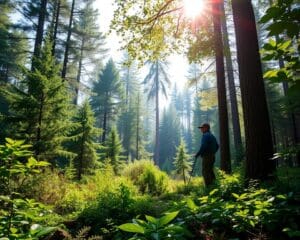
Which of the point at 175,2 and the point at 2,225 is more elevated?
the point at 175,2

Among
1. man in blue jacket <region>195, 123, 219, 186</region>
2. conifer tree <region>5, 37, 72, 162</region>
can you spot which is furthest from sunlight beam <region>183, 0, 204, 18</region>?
conifer tree <region>5, 37, 72, 162</region>

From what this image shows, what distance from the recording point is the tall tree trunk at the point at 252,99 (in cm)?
455

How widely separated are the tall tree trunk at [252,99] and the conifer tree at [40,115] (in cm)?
620

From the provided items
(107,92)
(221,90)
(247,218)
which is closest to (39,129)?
(221,90)

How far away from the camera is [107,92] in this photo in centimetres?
3719

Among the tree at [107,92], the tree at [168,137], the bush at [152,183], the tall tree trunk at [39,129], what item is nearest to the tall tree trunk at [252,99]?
the bush at [152,183]

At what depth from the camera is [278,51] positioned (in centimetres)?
212

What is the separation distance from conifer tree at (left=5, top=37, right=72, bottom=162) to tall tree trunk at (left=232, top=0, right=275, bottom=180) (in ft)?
20.4

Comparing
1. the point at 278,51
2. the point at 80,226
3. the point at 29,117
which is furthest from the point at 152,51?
the point at 278,51

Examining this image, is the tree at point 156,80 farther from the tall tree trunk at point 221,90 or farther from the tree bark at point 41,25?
the tall tree trunk at point 221,90

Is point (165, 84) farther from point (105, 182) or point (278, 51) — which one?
point (278, 51)

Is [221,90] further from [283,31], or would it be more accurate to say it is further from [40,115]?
[283,31]

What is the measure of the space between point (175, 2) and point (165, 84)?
28.1 m

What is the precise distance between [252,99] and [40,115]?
6643 millimetres
